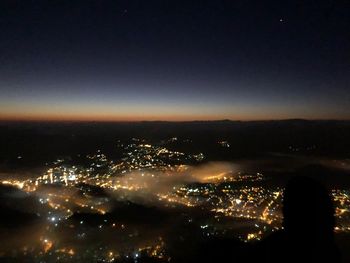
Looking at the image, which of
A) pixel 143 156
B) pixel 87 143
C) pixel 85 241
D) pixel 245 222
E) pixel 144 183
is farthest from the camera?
pixel 87 143

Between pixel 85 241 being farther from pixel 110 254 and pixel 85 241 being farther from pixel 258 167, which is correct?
pixel 258 167

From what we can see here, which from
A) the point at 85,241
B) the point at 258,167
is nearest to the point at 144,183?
the point at 85,241

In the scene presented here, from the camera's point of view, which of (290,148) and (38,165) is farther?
(290,148)

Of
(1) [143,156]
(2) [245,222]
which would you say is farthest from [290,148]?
(2) [245,222]

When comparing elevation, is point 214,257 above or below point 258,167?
above

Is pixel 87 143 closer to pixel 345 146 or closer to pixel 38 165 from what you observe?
pixel 38 165

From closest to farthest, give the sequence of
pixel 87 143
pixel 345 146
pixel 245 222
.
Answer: pixel 245 222 < pixel 345 146 < pixel 87 143
